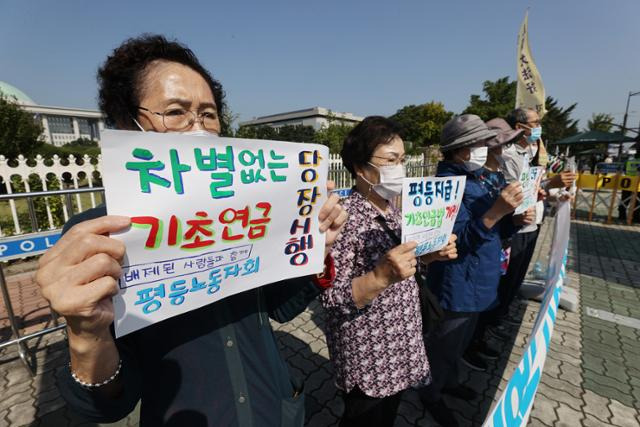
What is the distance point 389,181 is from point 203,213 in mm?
1168

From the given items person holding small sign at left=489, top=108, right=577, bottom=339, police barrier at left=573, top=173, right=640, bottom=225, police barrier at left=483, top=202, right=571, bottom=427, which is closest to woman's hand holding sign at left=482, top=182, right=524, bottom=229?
police barrier at left=483, top=202, right=571, bottom=427

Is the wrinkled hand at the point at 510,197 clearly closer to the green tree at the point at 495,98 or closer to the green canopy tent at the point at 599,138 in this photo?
the green canopy tent at the point at 599,138

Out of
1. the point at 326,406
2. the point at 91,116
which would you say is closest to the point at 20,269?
the point at 326,406

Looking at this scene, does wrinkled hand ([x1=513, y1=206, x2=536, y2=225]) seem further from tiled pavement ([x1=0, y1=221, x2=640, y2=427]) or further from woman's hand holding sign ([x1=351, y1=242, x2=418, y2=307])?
woman's hand holding sign ([x1=351, y1=242, x2=418, y2=307])

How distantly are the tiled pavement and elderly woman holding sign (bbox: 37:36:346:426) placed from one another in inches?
75.1

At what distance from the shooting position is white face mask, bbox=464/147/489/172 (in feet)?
7.99

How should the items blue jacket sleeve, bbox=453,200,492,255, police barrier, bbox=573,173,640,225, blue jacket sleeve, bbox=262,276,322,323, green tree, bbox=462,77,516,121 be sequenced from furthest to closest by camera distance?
green tree, bbox=462,77,516,121 < police barrier, bbox=573,173,640,225 < blue jacket sleeve, bbox=453,200,492,255 < blue jacket sleeve, bbox=262,276,322,323

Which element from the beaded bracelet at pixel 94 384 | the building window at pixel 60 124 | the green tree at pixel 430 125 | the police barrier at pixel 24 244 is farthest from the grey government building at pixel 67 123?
the beaded bracelet at pixel 94 384

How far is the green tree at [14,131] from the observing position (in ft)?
43.7

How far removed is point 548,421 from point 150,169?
3559mm

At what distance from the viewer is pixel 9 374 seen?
3.20 metres

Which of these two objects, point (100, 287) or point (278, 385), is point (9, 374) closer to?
point (278, 385)

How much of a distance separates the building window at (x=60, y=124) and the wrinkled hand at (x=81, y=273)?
7797cm

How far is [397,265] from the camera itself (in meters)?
1.38
